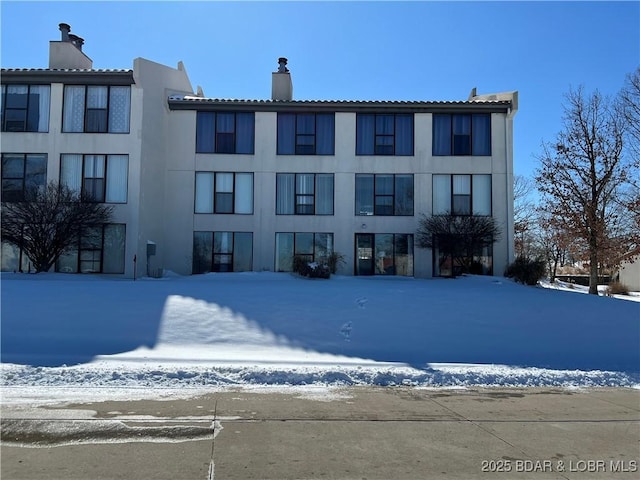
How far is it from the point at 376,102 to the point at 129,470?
21.7m

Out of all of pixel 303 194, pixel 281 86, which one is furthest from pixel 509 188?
pixel 281 86

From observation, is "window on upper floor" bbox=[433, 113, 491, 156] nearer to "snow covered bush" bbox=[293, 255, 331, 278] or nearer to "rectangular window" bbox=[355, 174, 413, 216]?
"rectangular window" bbox=[355, 174, 413, 216]

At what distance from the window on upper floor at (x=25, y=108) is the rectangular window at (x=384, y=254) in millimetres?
14827

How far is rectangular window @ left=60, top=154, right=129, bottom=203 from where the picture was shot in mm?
21734

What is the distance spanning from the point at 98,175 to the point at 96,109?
9.19ft

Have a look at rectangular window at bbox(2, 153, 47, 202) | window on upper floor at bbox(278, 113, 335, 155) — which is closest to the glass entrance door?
window on upper floor at bbox(278, 113, 335, 155)

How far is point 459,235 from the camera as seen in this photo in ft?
74.4

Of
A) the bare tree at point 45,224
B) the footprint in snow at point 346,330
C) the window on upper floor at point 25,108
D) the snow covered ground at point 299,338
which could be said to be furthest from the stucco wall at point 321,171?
the footprint in snow at point 346,330

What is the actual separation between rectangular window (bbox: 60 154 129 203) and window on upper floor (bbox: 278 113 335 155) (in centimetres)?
722

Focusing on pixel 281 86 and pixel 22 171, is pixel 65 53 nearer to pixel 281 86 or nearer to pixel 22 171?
pixel 22 171

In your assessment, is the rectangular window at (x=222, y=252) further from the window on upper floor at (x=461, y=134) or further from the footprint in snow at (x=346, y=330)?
the footprint in snow at (x=346, y=330)

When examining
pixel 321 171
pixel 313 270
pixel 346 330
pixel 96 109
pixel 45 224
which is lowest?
pixel 346 330

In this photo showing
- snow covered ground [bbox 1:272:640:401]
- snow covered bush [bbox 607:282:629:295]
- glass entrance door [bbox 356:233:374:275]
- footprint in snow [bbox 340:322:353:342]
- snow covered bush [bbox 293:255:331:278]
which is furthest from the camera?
snow covered bush [bbox 607:282:629:295]

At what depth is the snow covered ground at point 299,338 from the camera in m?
8.71
